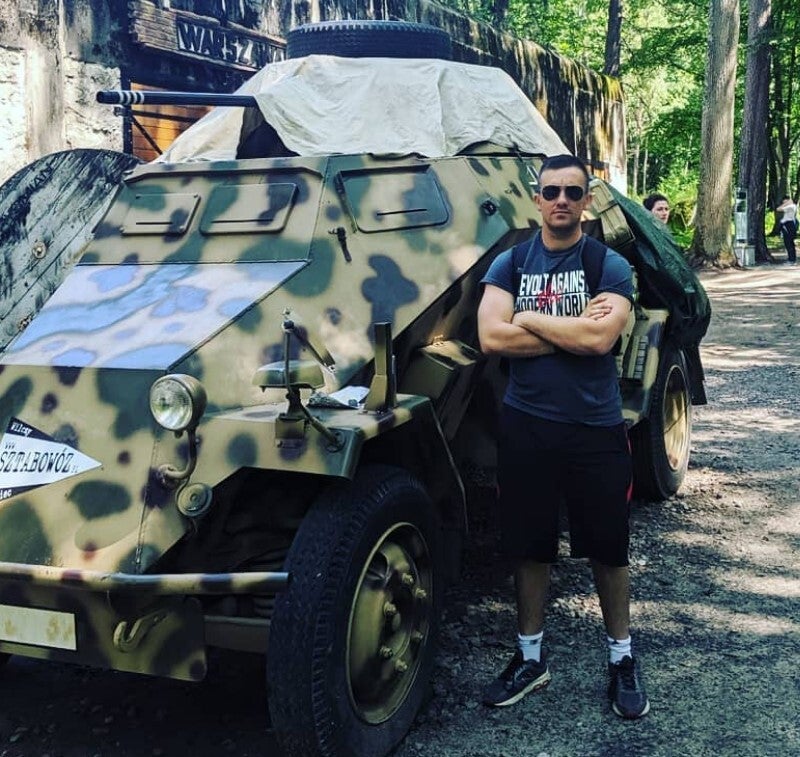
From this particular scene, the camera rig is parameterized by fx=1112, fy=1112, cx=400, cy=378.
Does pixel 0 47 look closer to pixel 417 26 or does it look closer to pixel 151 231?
pixel 417 26

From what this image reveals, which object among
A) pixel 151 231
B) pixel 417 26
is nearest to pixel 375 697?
pixel 151 231

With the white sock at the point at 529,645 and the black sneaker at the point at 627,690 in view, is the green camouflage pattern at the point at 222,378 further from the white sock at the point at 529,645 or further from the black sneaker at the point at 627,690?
the black sneaker at the point at 627,690

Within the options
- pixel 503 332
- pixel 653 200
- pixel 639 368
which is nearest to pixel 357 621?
pixel 503 332

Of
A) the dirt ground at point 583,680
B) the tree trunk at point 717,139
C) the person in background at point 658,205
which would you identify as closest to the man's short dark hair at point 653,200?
the person in background at point 658,205

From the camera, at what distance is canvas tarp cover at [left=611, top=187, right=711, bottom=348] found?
6.20 metres

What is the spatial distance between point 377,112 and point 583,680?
2.88 m

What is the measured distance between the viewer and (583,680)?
4.18 metres

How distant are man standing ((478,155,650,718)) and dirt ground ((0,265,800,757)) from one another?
0.17 m

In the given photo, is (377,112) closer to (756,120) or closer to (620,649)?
(620,649)

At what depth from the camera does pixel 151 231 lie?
478cm

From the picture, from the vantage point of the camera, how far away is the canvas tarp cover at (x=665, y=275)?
6195 millimetres

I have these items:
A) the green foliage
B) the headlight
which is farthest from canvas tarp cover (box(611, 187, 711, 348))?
the green foliage

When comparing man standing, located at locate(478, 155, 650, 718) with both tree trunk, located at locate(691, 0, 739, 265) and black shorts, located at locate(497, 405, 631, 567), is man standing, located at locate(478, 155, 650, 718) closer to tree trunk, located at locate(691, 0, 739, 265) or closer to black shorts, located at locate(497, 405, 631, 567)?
black shorts, located at locate(497, 405, 631, 567)

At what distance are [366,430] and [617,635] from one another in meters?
1.30
